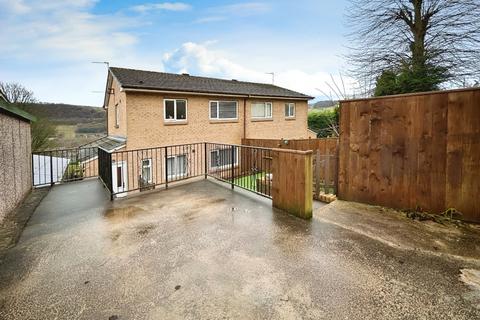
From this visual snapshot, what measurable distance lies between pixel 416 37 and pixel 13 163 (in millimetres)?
13752

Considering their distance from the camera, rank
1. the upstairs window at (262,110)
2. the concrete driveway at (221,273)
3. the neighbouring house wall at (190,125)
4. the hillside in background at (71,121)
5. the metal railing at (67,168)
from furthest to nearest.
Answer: the hillside in background at (71,121)
the upstairs window at (262,110)
the neighbouring house wall at (190,125)
the metal railing at (67,168)
the concrete driveway at (221,273)

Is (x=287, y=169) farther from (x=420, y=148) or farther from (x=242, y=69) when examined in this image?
(x=242, y=69)

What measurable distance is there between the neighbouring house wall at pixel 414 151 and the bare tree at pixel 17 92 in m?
20.2

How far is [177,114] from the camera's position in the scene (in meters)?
12.0

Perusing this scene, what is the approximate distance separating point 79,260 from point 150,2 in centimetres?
1205

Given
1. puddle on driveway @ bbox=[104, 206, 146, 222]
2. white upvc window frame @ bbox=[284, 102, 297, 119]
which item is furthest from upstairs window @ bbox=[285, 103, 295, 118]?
puddle on driveway @ bbox=[104, 206, 146, 222]

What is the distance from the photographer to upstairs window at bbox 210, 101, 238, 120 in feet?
44.1

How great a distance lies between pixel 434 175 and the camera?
4277mm

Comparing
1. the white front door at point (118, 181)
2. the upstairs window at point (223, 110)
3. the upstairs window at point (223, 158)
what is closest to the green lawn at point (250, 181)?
the upstairs window at point (223, 158)

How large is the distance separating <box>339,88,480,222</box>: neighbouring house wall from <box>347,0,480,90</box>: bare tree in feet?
22.8

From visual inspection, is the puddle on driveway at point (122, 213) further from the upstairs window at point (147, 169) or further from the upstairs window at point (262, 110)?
the upstairs window at point (262, 110)

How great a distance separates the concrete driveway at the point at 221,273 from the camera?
2289 mm

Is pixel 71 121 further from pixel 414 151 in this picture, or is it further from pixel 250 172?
pixel 414 151

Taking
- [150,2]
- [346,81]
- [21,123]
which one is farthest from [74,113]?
[346,81]
